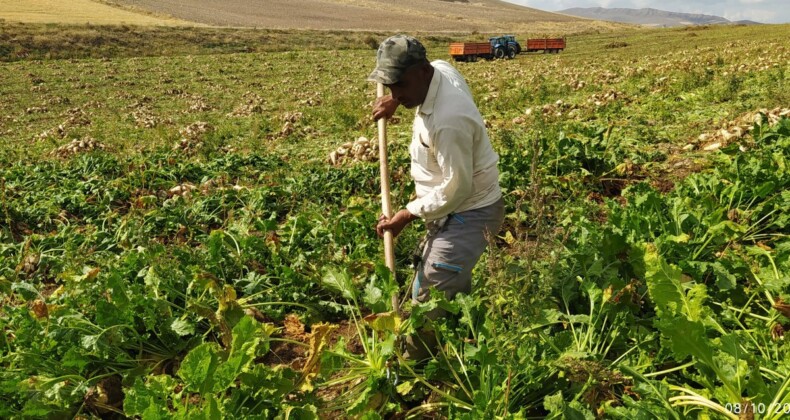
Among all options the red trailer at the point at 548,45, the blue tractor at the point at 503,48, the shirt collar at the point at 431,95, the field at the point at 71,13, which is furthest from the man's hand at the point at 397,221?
the field at the point at 71,13

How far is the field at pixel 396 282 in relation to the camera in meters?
2.39

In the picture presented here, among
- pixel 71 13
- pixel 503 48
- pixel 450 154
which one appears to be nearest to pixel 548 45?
pixel 503 48

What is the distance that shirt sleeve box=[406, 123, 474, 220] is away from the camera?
272cm

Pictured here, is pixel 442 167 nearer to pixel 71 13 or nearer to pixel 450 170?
pixel 450 170

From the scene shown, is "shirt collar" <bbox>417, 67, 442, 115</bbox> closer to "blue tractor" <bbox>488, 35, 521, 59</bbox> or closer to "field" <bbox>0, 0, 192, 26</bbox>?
"blue tractor" <bbox>488, 35, 521, 59</bbox>

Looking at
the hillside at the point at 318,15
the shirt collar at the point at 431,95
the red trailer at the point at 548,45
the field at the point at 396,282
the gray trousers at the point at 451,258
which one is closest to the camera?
the field at the point at 396,282

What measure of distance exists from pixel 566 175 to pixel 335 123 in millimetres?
5899

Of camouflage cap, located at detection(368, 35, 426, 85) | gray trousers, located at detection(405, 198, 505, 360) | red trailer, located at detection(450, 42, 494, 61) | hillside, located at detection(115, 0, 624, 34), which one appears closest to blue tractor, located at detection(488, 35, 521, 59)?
red trailer, located at detection(450, 42, 494, 61)

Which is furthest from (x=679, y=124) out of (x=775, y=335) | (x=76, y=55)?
(x=76, y=55)

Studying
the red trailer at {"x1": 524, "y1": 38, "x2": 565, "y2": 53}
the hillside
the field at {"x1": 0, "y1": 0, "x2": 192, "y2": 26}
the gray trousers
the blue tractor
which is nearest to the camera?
the gray trousers

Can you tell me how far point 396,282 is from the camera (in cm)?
291

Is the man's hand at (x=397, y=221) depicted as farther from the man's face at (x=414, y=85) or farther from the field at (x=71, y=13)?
the field at (x=71, y=13)

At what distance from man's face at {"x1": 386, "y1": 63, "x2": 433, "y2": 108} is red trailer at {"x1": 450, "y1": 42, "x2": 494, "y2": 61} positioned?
2398cm

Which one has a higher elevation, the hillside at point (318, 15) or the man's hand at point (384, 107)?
the hillside at point (318, 15)
